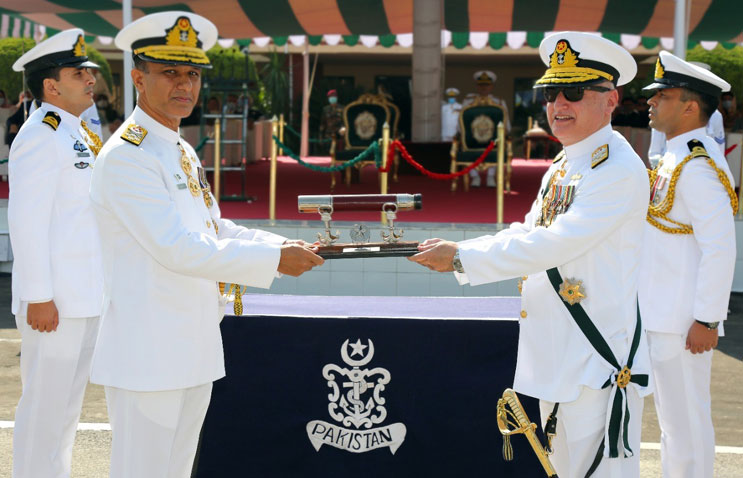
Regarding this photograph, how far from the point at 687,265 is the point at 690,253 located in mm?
50

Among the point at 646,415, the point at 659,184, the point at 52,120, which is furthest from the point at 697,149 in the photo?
the point at 52,120

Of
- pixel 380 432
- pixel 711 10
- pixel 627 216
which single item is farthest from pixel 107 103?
pixel 627 216

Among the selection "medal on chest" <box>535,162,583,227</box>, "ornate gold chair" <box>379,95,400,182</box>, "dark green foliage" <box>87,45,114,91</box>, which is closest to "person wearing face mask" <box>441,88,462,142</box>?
"ornate gold chair" <box>379,95,400,182</box>

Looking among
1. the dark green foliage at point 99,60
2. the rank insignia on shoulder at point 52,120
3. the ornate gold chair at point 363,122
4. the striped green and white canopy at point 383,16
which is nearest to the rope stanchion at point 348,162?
the ornate gold chair at point 363,122

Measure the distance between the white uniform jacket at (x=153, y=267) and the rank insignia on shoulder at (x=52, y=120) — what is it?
3.45 feet

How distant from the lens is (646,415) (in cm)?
604

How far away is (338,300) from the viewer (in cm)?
476

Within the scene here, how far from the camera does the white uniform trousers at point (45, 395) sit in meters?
4.17

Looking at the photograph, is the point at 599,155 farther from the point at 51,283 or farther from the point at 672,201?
the point at 51,283

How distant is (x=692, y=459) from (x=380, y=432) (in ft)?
4.16

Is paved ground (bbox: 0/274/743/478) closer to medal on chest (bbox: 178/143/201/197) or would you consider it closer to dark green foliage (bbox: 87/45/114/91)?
medal on chest (bbox: 178/143/201/197)

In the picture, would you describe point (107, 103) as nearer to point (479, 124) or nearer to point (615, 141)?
point (479, 124)

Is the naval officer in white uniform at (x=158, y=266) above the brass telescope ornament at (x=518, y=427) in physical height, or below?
above

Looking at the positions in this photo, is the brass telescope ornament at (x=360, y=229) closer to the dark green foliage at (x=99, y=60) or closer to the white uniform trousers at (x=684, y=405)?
the white uniform trousers at (x=684, y=405)
